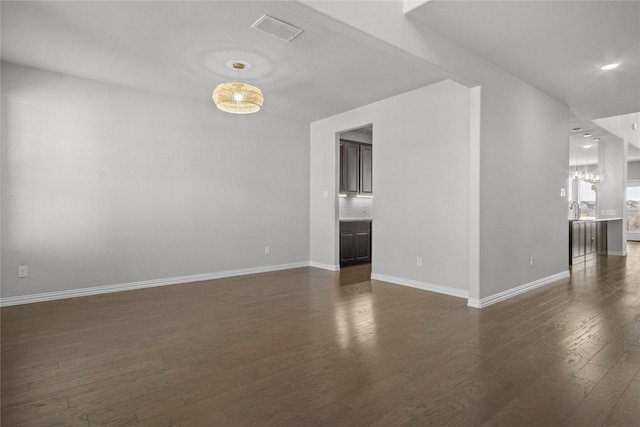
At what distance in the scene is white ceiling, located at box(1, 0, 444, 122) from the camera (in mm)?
2881

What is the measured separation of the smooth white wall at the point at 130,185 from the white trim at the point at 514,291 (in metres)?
3.47

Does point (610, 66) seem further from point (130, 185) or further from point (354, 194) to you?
point (130, 185)

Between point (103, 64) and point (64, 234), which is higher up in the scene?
point (103, 64)

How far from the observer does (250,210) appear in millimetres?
5879

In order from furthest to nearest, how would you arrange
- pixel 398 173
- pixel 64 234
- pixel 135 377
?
1. pixel 398 173
2. pixel 64 234
3. pixel 135 377

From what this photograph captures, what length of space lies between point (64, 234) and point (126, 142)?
1.39 meters

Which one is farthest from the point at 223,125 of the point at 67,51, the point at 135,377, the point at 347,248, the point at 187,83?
the point at 135,377

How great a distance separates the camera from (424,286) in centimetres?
463

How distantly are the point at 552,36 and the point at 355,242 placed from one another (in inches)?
170

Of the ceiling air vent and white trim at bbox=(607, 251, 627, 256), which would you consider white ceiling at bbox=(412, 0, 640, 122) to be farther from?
white trim at bbox=(607, 251, 627, 256)

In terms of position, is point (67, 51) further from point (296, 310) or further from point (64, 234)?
point (296, 310)

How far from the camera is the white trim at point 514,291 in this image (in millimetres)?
3774

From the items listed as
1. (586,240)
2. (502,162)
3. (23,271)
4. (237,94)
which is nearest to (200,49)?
(237,94)

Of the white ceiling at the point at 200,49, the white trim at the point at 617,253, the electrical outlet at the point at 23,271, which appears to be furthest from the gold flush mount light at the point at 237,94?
the white trim at the point at 617,253
